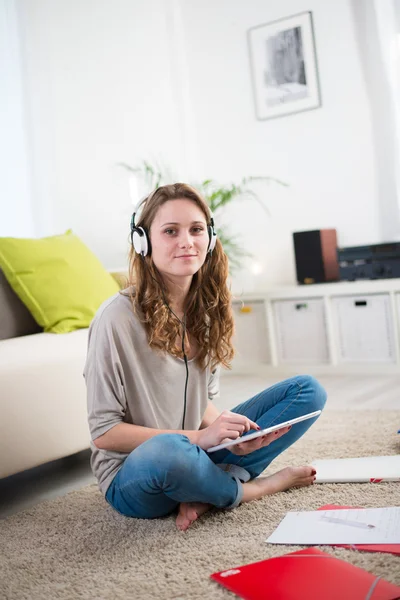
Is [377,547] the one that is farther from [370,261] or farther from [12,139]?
[12,139]

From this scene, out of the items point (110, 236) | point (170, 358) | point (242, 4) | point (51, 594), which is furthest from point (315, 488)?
point (242, 4)

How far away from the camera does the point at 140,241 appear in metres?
1.73

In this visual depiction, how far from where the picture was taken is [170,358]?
5.76 feet

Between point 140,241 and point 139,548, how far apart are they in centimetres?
71

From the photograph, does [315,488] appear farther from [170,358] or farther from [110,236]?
[110,236]

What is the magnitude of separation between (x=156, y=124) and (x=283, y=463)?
2986 millimetres

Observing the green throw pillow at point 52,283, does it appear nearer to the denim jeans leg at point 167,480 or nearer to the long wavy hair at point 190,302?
the long wavy hair at point 190,302

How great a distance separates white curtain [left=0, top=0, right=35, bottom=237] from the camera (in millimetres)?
3992

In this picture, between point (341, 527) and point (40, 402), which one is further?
point (40, 402)

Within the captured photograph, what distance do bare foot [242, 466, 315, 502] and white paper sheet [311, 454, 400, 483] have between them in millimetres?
45

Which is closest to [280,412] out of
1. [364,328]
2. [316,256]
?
[364,328]

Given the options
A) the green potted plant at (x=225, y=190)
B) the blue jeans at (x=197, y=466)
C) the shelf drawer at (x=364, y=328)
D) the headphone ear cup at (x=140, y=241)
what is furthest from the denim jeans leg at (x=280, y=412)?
the green potted plant at (x=225, y=190)

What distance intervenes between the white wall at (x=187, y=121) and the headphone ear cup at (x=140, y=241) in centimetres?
246

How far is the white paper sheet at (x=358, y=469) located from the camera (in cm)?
186
